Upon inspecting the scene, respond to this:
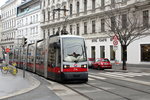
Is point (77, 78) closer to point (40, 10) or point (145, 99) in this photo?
point (145, 99)

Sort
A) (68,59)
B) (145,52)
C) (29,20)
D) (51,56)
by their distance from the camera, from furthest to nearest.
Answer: (29,20), (145,52), (51,56), (68,59)

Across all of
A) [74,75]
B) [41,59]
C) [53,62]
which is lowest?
[74,75]

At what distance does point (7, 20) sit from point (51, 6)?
125ft

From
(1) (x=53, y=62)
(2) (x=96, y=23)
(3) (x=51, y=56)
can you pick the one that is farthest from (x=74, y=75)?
(2) (x=96, y=23)

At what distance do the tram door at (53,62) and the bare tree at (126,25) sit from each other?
11.9m

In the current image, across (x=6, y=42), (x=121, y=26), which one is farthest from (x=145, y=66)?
(x=6, y=42)

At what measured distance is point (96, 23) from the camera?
4156 centimetres

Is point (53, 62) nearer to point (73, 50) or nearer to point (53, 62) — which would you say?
point (53, 62)

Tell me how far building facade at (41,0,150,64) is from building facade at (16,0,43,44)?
6.52 m

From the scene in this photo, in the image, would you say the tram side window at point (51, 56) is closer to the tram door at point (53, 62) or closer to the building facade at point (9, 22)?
the tram door at point (53, 62)

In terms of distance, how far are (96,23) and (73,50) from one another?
88.7ft

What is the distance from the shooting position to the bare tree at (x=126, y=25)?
26911mm

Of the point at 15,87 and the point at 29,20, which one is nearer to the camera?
the point at 15,87

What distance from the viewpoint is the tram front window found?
15.0 m
